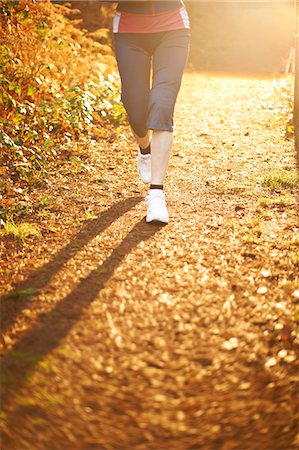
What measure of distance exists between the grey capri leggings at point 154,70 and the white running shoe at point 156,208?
461mm

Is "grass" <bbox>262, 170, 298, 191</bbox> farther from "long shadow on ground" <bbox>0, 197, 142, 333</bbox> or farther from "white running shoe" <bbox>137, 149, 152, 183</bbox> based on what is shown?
"long shadow on ground" <bbox>0, 197, 142, 333</bbox>

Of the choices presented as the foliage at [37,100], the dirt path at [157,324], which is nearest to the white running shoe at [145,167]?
the dirt path at [157,324]

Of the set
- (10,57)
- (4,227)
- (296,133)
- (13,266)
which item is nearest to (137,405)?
(13,266)

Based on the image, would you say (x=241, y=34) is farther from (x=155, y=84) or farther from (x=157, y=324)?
(x=157, y=324)

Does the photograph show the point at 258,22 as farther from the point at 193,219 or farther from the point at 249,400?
the point at 249,400

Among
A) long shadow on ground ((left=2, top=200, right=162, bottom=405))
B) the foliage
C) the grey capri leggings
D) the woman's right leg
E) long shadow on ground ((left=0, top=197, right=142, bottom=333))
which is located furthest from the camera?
the foliage

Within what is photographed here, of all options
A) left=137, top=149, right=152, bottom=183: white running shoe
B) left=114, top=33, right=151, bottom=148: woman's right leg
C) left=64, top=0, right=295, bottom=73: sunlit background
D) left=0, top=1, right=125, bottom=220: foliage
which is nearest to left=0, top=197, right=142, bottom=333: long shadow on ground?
left=137, top=149, right=152, bottom=183: white running shoe

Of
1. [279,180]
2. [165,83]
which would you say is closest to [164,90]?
[165,83]

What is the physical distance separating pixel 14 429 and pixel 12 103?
382cm

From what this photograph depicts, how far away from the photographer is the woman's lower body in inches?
149

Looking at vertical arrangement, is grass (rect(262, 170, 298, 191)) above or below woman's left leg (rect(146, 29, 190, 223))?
below

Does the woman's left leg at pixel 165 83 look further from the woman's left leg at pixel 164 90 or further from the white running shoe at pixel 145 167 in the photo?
the white running shoe at pixel 145 167

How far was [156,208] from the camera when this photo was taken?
3.93 m

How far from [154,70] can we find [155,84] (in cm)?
14
